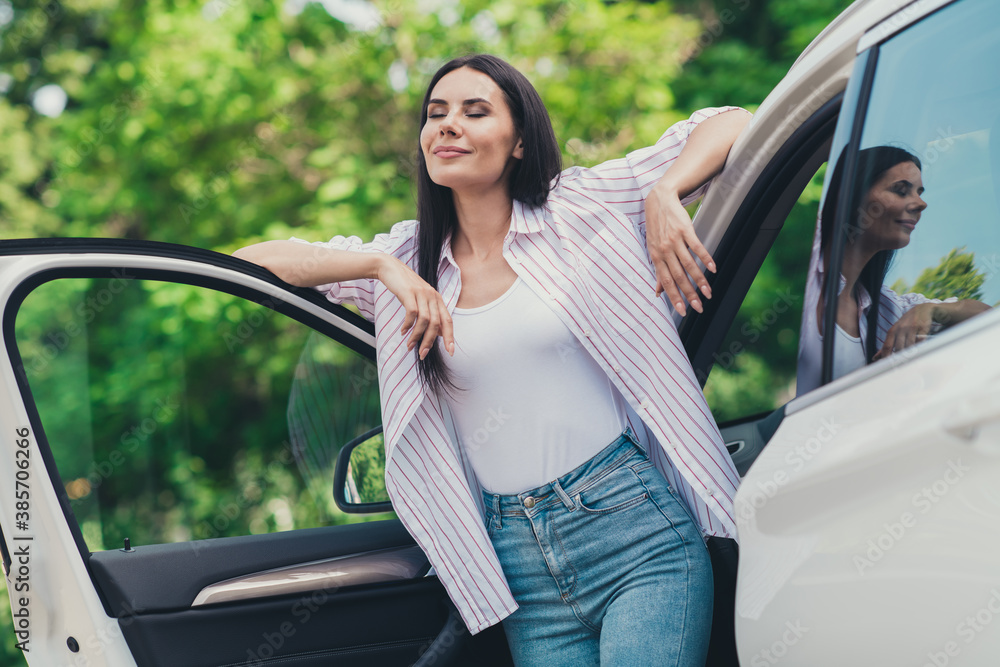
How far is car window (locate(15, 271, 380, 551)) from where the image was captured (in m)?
4.89

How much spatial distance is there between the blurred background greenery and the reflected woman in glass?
155 inches

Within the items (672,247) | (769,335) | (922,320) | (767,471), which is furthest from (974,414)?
(769,335)

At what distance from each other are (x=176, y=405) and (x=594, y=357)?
515 centimetres

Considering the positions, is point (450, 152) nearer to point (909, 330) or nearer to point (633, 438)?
point (633, 438)

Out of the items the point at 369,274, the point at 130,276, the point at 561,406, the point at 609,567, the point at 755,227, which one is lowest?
the point at 609,567

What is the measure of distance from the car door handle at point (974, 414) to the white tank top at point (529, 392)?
2.67ft

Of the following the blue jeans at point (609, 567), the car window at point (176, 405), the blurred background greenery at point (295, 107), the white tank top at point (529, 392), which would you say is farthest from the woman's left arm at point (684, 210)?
the blurred background greenery at point (295, 107)

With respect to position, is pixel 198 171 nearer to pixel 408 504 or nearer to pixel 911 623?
pixel 408 504

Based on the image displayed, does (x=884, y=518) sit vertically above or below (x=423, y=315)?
below

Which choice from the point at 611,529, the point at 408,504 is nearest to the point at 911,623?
the point at 611,529

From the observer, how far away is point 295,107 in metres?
5.89

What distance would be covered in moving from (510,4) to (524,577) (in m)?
4.45

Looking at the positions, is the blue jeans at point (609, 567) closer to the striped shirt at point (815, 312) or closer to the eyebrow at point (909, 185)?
the striped shirt at point (815, 312)

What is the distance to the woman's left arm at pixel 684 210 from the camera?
1.64 metres
